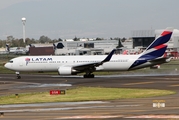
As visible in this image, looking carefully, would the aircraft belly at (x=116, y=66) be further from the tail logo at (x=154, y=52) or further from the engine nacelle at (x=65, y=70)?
the engine nacelle at (x=65, y=70)

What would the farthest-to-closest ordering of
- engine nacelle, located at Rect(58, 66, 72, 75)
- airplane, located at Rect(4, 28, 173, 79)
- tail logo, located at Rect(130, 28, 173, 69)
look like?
tail logo, located at Rect(130, 28, 173, 69) < airplane, located at Rect(4, 28, 173, 79) < engine nacelle, located at Rect(58, 66, 72, 75)

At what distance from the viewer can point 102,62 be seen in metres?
62.6

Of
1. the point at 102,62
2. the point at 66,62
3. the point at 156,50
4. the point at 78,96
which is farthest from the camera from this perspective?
the point at 66,62

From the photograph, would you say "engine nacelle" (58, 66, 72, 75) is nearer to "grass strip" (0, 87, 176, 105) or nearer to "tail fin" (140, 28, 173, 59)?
"tail fin" (140, 28, 173, 59)

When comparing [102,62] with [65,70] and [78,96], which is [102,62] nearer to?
[65,70]

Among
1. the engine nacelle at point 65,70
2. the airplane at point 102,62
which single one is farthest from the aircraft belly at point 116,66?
the engine nacelle at point 65,70

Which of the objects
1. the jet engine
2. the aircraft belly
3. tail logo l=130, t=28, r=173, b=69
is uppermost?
tail logo l=130, t=28, r=173, b=69

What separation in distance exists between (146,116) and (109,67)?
40.0 meters

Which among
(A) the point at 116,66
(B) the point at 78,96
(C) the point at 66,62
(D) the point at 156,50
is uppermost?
(D) the point at 156,50

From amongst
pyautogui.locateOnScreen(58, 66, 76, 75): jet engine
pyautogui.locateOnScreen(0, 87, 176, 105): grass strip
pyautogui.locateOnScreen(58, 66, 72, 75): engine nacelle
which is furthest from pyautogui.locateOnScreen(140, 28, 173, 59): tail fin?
pyautogui.locateOnScreen(0, 87, 176, 105): grass strip

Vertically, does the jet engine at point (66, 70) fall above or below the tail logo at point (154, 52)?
below

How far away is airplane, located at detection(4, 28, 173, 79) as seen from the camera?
63.2 m

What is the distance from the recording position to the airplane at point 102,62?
6322 cm

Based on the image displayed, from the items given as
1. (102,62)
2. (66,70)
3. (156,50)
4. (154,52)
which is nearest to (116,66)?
(102,62)
